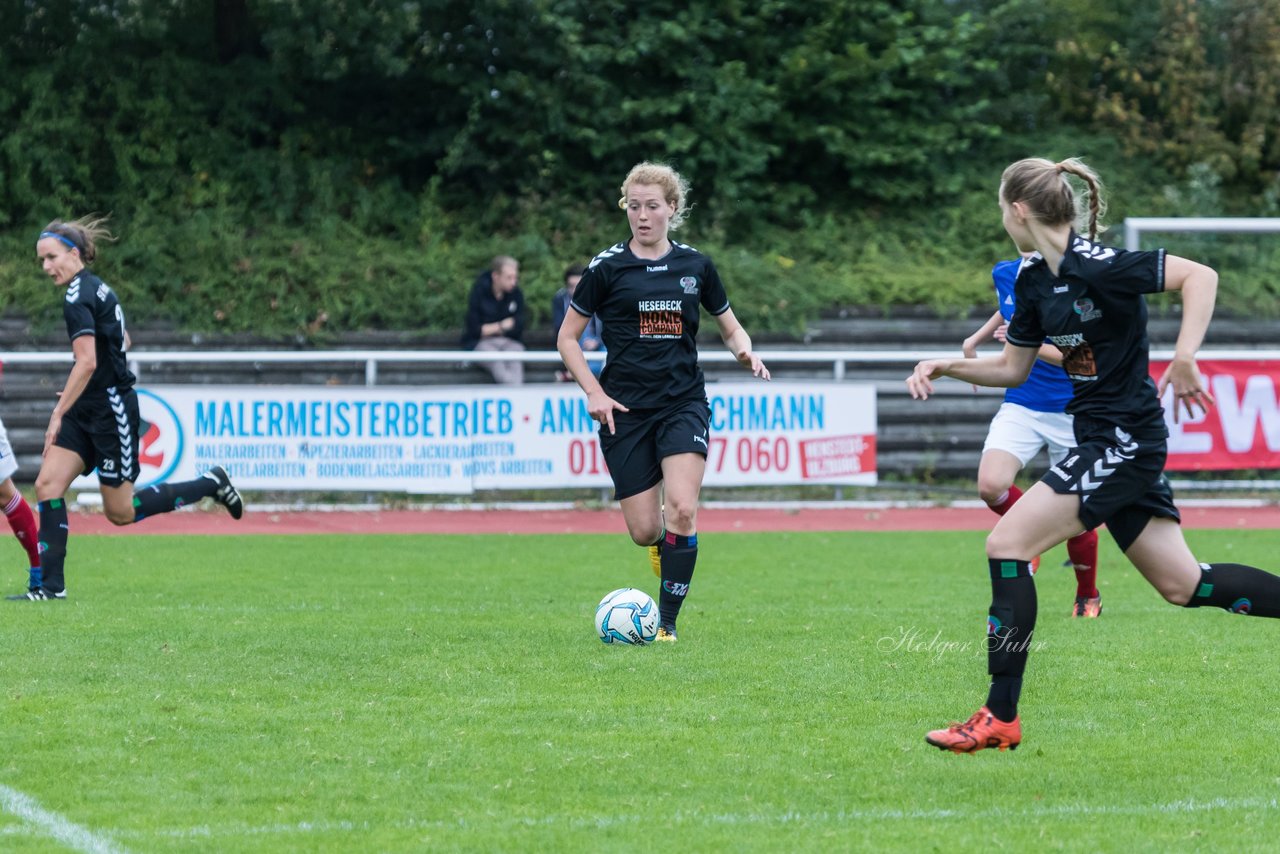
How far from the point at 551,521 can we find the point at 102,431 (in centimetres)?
614

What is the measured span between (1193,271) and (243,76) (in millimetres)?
18932

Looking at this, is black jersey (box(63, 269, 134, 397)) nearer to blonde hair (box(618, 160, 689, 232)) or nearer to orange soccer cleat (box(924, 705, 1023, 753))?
blonde hair (box(618, 160, 689, 232))

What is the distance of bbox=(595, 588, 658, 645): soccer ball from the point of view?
24.4 ft

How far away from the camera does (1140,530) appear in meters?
5.41

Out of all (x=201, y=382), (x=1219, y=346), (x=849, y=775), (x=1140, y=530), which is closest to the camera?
(x=849, y=775)

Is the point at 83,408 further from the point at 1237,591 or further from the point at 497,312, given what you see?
the point at 497,312

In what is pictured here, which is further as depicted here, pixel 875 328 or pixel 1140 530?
pixel 875 328

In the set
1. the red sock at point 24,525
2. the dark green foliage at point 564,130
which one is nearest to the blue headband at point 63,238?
the red sock at point 24,525

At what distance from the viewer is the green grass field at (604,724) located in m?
4.39

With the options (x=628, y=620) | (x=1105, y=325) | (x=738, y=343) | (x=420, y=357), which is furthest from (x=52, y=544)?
(x=420, y=357)

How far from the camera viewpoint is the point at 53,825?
4355mm

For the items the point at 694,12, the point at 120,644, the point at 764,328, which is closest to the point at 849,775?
the point at 120,644

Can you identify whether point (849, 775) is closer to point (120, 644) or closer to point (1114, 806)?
point (1114, 806)

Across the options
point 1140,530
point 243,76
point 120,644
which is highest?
point 243,76
